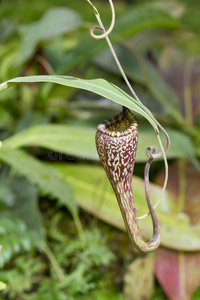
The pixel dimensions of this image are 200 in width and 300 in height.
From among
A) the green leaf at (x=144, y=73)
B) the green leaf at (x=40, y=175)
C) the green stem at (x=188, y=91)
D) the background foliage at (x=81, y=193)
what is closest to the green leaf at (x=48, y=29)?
the background foliage at (x=81, y=193)

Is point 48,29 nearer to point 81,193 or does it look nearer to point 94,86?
point 81,193

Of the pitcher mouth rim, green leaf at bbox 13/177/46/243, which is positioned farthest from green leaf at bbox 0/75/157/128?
green leaf at bbox 13/177/46/243

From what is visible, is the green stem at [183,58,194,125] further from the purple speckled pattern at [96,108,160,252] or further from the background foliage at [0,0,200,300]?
the purple speckled pattern at [96,108,160,252]

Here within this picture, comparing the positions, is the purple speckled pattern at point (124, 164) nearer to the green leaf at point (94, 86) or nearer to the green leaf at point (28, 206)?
the green leaf at point (94, 86)

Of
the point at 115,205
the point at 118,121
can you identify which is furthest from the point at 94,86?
the point at 115,205

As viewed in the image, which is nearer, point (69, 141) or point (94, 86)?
point (94, 86)

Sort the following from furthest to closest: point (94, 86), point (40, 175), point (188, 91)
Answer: point (188, 91), point (40, 175), point (94, 86)

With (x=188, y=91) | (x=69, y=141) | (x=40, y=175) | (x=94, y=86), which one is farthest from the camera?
(x=188, y=91)

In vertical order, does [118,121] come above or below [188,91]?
above

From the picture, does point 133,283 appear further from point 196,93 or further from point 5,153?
point 196,93
